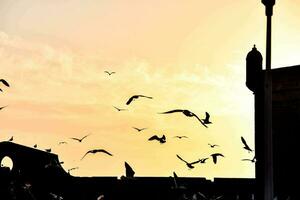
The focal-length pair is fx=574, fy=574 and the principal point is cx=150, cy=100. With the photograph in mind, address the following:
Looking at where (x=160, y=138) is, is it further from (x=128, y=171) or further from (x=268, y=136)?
(x=268, y=136)

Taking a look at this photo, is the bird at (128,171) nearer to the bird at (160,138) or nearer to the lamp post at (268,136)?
the bird at (160,138)

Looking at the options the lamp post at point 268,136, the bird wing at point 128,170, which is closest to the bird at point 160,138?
the bird wing at point 128,170

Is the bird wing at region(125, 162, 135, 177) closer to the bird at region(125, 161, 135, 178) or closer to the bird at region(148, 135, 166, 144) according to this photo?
the bird at region(125, 161, 135, 178)

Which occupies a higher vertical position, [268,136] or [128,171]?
[268,136]

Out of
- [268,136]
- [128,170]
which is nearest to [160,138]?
[128,170]

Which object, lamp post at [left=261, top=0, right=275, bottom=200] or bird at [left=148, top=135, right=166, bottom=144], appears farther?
bird at [left=148, top=135, right=166, bottom=144]

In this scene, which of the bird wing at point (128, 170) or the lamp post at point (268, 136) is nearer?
the lamp post at point (268, 136)

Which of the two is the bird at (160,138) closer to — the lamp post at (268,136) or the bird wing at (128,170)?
the bird wing at (128,170)

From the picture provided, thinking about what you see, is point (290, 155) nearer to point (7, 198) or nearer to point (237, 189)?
point (237, 189)

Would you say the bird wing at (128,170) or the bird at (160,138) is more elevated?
the bird at (160,138)

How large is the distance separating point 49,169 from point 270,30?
13.5m

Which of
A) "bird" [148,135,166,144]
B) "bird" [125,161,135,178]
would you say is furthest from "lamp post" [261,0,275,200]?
"bird" [125,161,135,178]

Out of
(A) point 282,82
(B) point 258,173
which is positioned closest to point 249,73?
(A) point 282,82

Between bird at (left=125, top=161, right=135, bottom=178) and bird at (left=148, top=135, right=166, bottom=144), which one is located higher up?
bird at (left=148, top=135, right=166, bottom=144)
